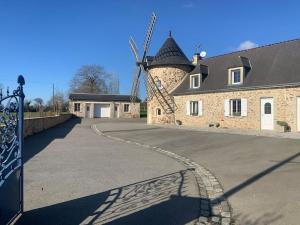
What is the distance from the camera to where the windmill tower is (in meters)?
33.5

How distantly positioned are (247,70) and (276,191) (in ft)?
66.7

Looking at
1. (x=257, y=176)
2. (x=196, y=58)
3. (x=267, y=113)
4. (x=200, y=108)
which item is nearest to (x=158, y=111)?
(x=200, y=108)

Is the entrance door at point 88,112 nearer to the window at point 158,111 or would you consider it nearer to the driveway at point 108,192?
the window at point 158,111

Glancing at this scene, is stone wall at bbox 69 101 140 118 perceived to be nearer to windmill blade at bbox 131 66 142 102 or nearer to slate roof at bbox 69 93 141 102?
slate roof at bbox 69 93 141 102

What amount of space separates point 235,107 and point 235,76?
2.55 m

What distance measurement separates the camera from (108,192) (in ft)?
21.5

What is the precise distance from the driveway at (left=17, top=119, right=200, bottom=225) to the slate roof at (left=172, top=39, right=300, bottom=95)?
14435mm

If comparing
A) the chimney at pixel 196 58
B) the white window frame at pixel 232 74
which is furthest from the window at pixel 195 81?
the chimney at pixel 196 58

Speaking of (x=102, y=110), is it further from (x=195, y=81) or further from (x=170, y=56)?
(x=195, y=81)

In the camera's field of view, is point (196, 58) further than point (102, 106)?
No

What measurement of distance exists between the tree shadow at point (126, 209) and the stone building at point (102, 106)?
155 ft

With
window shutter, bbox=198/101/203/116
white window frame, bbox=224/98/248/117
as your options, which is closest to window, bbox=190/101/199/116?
window shutter, bbox=198/101/203/116

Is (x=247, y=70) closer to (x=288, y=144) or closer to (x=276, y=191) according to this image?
(x=288, y=144)

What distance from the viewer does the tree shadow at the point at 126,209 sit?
4.90 m
